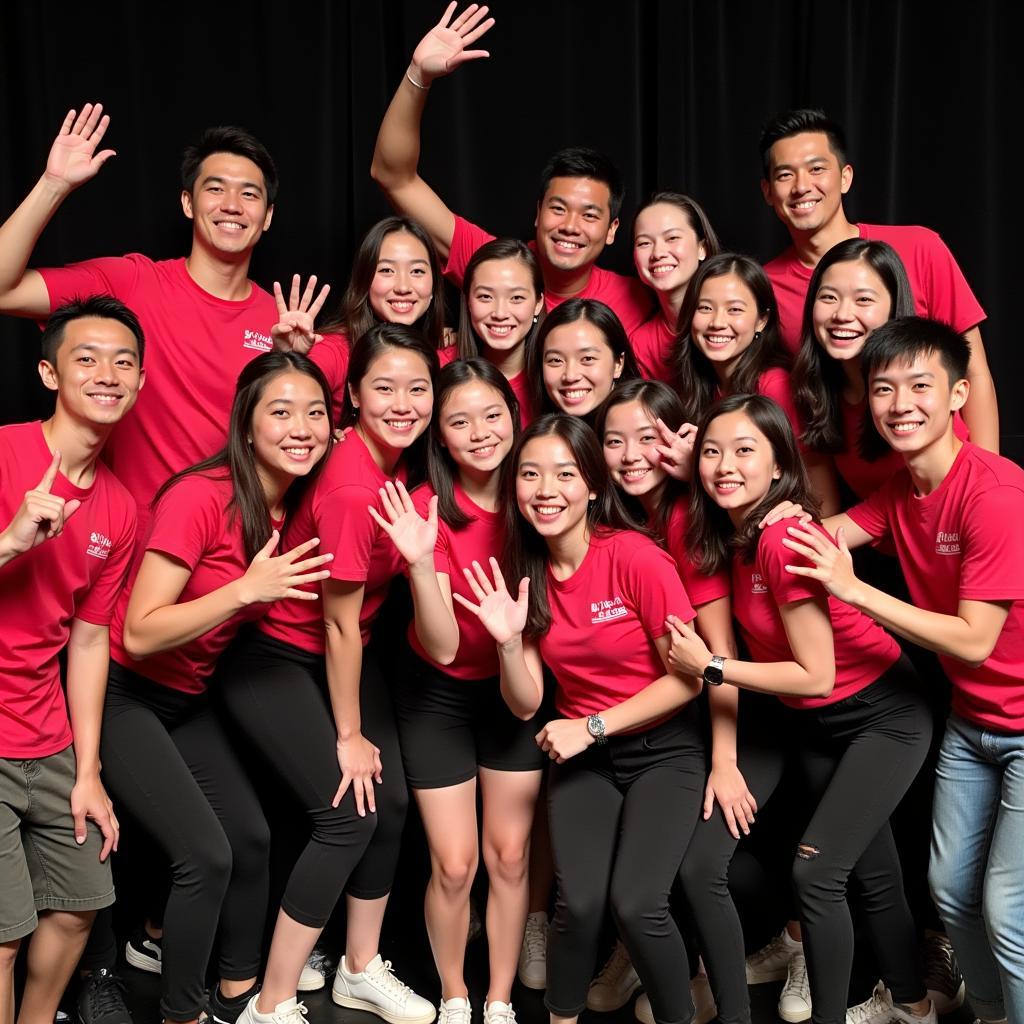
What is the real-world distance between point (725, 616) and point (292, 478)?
1112 millimetres

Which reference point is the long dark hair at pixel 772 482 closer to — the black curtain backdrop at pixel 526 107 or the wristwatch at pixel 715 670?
the wristwatch at pixel 715 670

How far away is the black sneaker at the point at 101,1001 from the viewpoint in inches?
113

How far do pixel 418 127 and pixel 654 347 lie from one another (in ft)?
2.96

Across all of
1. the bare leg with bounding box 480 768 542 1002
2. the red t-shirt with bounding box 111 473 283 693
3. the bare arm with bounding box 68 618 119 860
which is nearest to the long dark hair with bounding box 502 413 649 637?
the bare leg with bounding box 480 768 542 1002

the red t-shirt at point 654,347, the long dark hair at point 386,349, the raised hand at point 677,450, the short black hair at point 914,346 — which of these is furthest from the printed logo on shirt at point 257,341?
the short black hair at point 914,346

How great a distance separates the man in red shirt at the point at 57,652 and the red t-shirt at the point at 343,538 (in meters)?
0.42

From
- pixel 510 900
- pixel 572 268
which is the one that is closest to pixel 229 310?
pixel 572 268

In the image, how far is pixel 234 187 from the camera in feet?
10.5

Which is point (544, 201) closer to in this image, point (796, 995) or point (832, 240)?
point (832, 240)

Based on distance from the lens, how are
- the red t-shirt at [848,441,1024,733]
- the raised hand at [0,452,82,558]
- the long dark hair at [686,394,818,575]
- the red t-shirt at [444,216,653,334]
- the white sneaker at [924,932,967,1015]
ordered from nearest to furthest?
the raised hand at [0,452,82,558]
the red t-shirt at [848,441,1024,733]
the long dark hair at [686,394,818,575]
the white sneaker at [924,932,967,1015]
the red t-shirt at [444,216,653,334]

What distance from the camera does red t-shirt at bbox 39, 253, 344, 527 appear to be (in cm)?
312

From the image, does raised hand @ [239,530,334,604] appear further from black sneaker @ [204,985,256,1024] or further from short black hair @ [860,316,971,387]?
short black hair @ [860,316,971,387]

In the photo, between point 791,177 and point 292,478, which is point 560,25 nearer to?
point 791,177

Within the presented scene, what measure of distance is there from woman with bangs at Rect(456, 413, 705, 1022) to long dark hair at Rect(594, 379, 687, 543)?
0.55 feet
